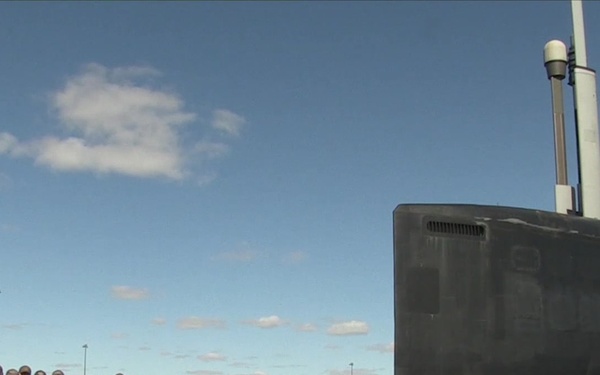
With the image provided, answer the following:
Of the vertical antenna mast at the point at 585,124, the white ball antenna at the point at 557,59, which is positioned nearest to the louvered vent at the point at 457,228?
the vertical antenna mast at the point at 585,124

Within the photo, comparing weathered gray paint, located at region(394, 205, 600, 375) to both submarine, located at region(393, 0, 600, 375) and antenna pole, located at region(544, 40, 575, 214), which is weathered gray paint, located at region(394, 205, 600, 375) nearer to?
submarine, located at region(393, 0, 600, 375)

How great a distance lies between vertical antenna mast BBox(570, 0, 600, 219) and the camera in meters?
12.4

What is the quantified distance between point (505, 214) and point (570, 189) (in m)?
3.72

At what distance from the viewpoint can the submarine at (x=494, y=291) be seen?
333 inches

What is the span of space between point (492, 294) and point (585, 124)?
17.5ft

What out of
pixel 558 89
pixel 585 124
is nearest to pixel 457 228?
pixel 585 124

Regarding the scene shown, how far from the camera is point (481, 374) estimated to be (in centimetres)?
850

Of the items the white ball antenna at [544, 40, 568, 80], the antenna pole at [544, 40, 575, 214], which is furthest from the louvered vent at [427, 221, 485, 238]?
the white ball antenna at [544, 40, 568, 80]

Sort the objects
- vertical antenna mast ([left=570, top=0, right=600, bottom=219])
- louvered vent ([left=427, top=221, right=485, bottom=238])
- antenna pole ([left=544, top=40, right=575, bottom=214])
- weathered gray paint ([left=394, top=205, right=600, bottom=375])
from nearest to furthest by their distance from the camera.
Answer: weathered gray paint ([left=394, top=205, right=600, bottom=375]) → louvered vent ([left=427, top=221, right=485, bottom=238]) → vertical antenna mast ([left=570, top=0, right=600, bottom=219]) → antenna pole ([left=544, top=40, right=575, bottom=214])

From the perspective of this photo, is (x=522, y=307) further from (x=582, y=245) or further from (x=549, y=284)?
(x=582, y=245)

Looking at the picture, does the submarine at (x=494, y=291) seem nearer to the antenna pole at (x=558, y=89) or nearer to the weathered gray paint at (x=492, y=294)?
the weathered gray paint at (x=492, y=294)

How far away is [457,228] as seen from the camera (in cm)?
886

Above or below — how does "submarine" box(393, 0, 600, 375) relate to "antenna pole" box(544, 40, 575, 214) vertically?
below

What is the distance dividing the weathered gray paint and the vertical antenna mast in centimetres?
322
